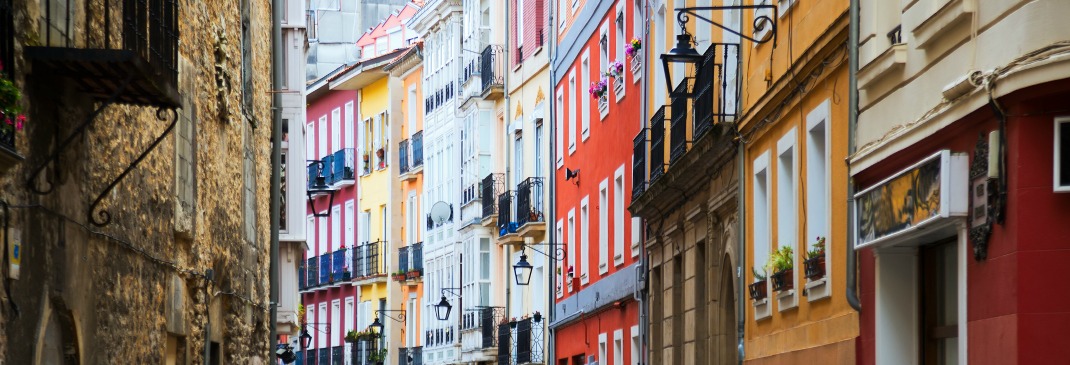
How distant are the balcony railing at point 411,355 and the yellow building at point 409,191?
0.10 ft

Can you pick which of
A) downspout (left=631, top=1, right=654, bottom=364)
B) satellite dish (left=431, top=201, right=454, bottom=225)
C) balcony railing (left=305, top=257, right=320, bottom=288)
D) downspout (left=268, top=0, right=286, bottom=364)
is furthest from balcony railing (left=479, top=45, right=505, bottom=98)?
balcony railing (left=305, top=257, right=320, bottom=288)

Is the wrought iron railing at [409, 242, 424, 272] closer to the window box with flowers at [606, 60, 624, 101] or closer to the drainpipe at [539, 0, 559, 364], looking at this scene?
the drainpipe at [539, 0, 559, 364]

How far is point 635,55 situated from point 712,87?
791cm

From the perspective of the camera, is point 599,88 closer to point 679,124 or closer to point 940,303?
point 679,124

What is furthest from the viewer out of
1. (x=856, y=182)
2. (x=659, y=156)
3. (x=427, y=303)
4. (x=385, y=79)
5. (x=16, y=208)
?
(x=385, y=79)

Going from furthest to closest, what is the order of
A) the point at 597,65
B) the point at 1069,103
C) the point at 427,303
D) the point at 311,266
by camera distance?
the point at 311,266, the point at 427,303, the point at 597,65, the point at 1069,103

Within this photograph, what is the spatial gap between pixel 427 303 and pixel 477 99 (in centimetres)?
957

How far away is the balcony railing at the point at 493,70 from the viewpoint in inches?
1874

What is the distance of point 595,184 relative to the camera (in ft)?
112

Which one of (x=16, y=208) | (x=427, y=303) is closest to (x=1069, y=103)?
(x=16, y=208)

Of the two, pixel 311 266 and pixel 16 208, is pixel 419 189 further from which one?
pixel 16 208

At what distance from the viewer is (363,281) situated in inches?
2480

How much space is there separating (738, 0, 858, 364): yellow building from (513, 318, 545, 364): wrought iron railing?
2140 cm

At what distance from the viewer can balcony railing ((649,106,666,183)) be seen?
2498 cm
